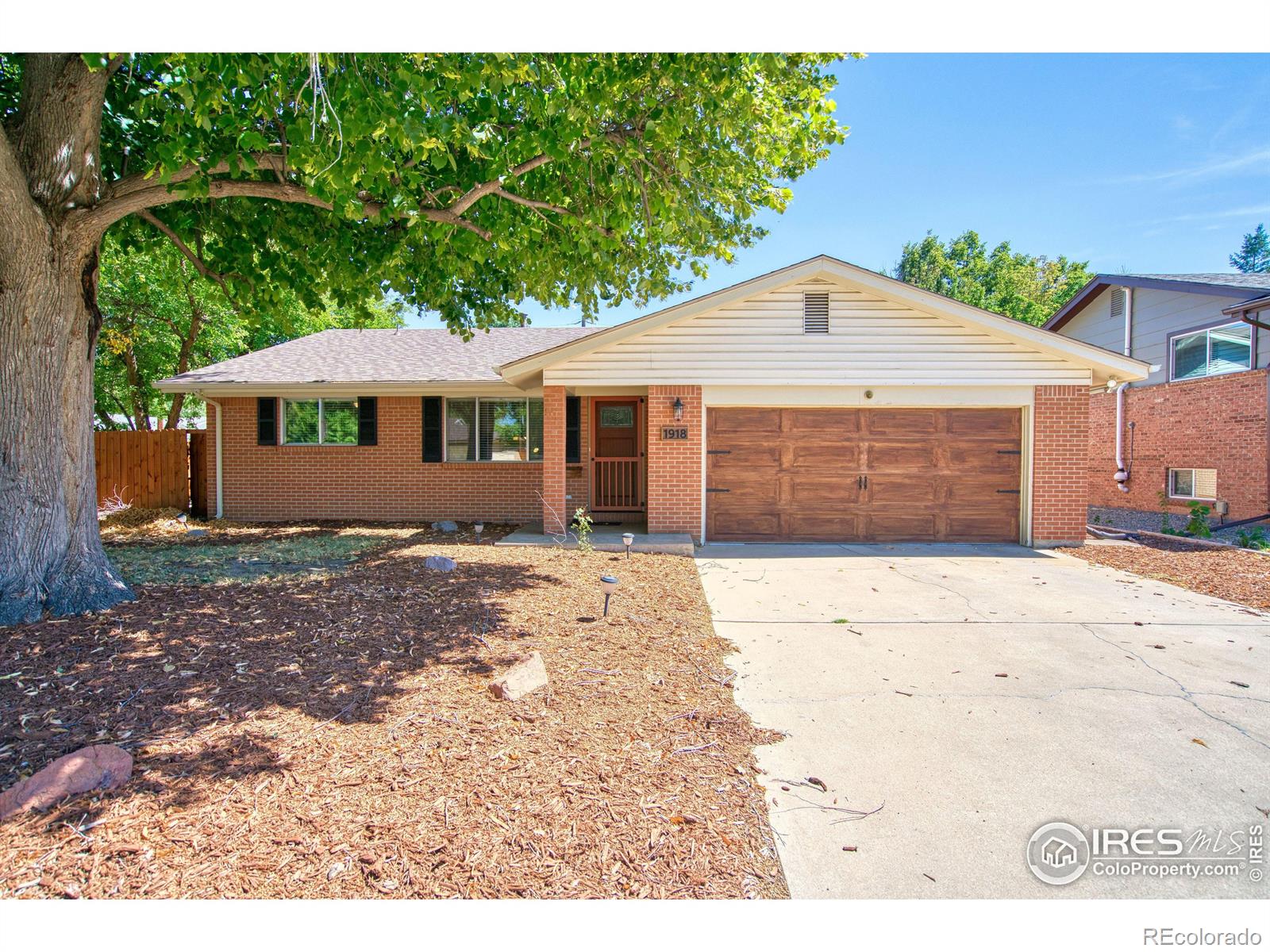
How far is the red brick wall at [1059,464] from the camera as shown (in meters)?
9.71

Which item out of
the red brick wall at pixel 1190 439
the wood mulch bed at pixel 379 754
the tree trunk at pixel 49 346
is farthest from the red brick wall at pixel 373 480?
the red brick wall at pixel 1190 439

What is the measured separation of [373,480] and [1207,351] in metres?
17.3

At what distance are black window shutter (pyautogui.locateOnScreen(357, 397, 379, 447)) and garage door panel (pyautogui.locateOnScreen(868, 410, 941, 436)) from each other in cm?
925

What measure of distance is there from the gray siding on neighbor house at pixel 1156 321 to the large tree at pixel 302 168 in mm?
10657

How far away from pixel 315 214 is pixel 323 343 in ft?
24.2

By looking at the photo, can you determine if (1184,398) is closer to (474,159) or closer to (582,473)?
(582,473)

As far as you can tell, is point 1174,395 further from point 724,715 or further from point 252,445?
point 252,445

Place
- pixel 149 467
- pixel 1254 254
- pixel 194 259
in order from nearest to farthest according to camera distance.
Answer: pixel 194 259
pixel 149 467
pixel 1254 254

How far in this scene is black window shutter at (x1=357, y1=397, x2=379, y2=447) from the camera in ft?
40.4

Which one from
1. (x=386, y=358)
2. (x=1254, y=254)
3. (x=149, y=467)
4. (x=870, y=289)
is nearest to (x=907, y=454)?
(x=870, y=289)

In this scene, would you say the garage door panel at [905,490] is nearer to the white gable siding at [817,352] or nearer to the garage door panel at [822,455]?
the garage door panel at [822,455]

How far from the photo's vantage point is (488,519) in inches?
483

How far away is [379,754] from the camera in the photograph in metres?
2.99

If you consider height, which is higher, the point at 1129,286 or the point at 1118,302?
the point at 1129,286
